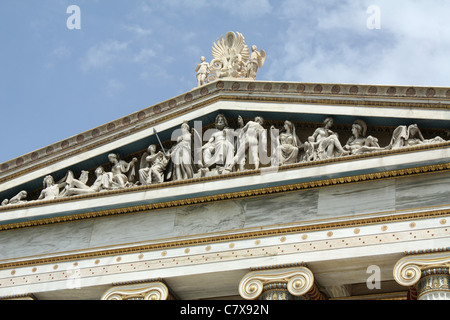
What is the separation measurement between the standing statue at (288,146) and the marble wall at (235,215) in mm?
710

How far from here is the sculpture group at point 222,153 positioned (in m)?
19.7

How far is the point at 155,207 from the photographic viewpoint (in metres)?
20.7

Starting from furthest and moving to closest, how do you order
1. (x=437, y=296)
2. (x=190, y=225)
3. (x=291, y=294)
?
(x=190, y=225)
(x=291, y=294)
(x=437, y=296)

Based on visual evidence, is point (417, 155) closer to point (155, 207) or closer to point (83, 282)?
point (155, 207)

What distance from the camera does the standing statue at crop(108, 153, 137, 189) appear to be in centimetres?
2134

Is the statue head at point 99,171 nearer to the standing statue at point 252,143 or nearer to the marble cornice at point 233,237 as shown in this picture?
the marble cornice at point 233,237

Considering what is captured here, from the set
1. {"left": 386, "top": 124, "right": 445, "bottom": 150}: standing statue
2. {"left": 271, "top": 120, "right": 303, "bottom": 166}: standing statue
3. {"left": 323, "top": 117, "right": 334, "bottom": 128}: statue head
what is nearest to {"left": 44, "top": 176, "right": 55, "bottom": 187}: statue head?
{"left": 271, "top": 120, "right": 303, "bottom": 166}: standing statue

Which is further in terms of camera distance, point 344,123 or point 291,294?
point 344,123

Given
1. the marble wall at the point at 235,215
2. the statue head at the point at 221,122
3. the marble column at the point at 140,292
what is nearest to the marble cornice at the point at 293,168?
the marble wall at the point at 235,215

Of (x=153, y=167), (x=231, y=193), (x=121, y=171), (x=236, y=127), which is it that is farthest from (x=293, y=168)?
(x=121, y=171)

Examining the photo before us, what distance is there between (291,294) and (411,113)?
3841 millimetres

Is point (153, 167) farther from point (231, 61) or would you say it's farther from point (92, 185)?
point (231, 61)

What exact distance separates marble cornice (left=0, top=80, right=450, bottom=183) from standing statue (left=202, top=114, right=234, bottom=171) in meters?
0.69
